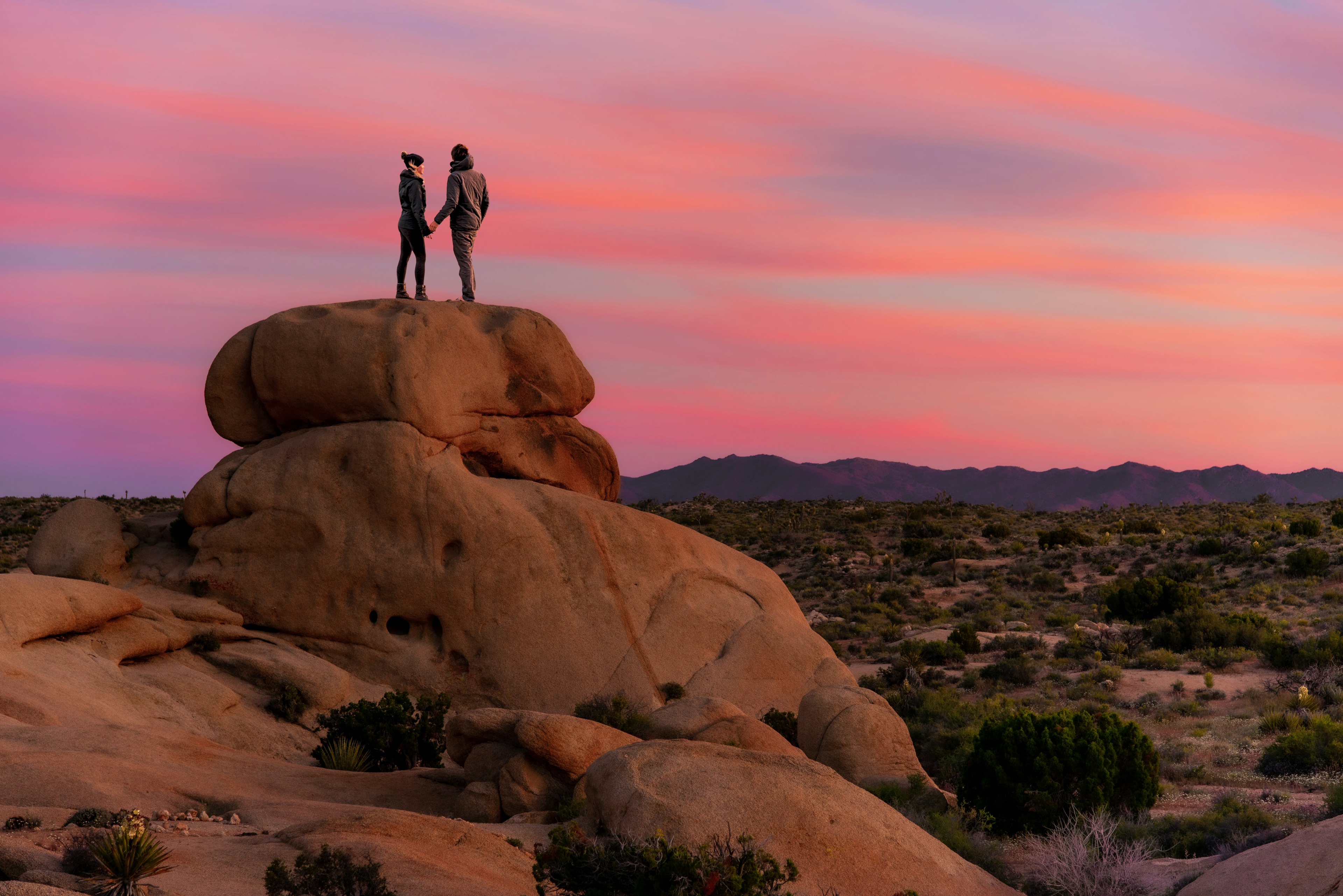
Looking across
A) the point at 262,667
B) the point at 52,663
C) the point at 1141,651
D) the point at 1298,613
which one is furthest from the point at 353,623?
the point at 1298,613

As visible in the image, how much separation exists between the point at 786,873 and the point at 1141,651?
22062mm

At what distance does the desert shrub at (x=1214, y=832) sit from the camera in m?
13.0

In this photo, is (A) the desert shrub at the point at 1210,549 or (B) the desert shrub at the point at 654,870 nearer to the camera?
(B) the desert shrub at the point at 654,870

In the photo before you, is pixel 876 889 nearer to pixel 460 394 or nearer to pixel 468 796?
pixel 468 796

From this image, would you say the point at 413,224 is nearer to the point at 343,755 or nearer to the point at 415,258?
the point at 415,258

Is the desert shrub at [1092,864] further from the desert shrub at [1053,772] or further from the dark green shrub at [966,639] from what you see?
the dark green shrub at [966,639]

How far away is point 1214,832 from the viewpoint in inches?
543

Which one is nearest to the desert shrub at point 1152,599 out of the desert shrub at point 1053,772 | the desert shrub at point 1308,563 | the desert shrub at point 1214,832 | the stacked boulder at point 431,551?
the desert shrub at point 1308,563

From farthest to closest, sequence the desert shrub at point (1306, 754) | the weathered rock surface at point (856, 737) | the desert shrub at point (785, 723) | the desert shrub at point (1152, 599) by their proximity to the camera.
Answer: the desert shrub at point (1152, 599) < the desert shrub at point (785, 723) < the desert shrub at point (1306, 754) < the weathered rock surface at point (856, 737)

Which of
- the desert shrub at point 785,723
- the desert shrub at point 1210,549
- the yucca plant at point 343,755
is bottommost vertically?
the yucca plant at point 343,755

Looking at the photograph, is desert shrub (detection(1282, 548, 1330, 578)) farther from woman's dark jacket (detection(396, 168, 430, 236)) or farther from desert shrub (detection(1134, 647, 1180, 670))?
woman's dark jacket (detection(396, 168, 430, 236))

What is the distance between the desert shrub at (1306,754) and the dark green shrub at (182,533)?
1971cm

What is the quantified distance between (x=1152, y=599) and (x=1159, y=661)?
230 inches

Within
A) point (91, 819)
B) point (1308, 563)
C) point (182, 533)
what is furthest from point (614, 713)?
point (1308, 563)
